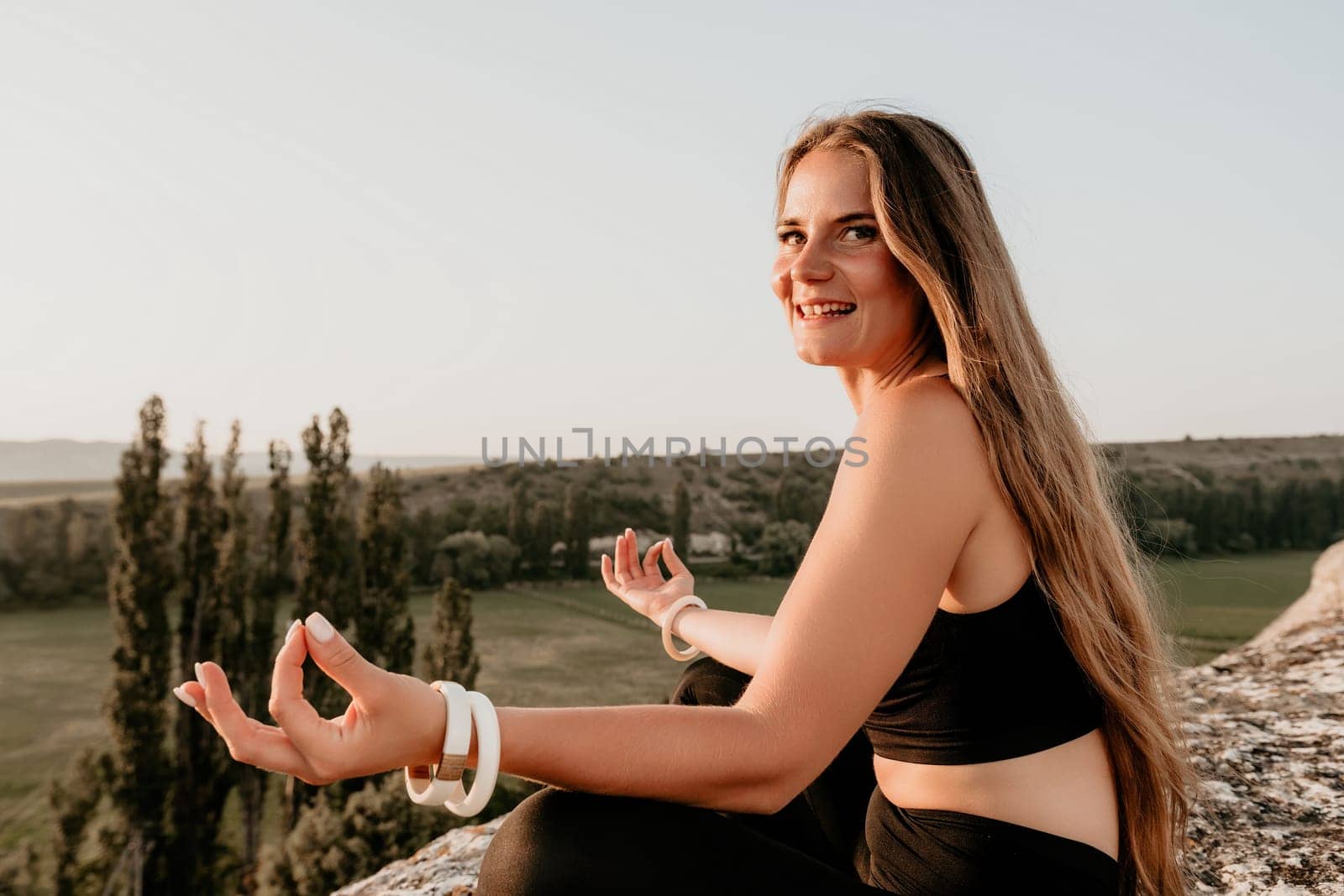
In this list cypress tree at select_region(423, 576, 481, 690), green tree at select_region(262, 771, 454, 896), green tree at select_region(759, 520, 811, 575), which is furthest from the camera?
green tree at select_region(759, 520, 811, 575)

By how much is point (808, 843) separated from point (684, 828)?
0.88 metres

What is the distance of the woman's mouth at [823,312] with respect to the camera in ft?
6.19

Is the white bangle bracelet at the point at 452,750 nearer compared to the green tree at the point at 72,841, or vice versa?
the white bangle bracelet at the point at 452,750

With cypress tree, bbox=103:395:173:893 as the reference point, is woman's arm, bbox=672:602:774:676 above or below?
above

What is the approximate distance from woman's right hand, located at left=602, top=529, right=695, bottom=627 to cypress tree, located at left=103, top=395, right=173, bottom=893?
2224 centimetres

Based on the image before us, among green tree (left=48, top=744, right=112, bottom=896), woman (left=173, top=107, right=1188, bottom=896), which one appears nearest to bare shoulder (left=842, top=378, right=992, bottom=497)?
woman (left=173, top=107, right=1188, bottom=896)

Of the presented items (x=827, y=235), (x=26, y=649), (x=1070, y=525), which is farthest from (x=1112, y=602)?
(x=26, y=649)

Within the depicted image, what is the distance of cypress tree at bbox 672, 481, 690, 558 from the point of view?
1130 inches

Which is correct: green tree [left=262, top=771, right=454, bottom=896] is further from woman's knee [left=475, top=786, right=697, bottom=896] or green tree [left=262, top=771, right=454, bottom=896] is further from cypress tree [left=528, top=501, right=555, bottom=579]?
cypress tree [left=528, top=501, right=555, bottom=579]

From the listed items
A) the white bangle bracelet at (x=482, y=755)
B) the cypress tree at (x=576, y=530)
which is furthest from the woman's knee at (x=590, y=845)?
the cypress tree at (x=576, y=530)

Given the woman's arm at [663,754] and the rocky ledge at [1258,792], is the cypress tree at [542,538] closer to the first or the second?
the rocky ledge at [1258,792]

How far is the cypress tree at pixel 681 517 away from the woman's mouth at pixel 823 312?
1047 inches

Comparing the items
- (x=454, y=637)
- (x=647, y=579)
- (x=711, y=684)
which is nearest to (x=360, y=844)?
(x=454, y=637)

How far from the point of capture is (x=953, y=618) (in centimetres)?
161
